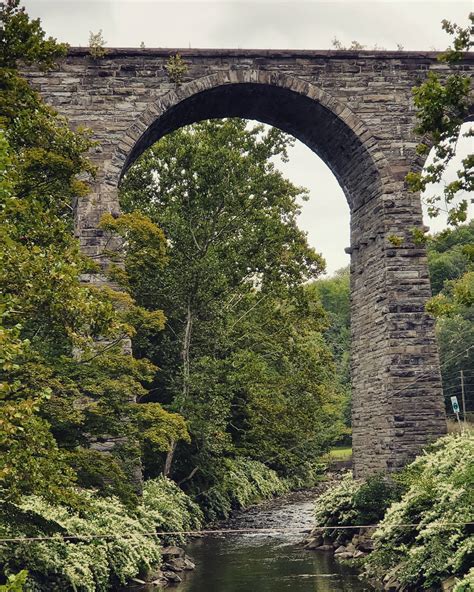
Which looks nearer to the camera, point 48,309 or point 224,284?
point 48,309

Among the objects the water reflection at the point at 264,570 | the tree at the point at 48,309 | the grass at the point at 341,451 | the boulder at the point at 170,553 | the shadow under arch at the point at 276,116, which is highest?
the shadow under arch at the point at 276,116

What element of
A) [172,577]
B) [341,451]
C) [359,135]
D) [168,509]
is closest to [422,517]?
[172,577]

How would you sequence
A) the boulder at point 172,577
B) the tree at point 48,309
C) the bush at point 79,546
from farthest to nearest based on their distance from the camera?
the boulder at point 172,577
the bush at point 79,546
the tree at point 48,309

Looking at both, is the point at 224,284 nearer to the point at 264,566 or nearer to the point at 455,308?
the point at 264,566

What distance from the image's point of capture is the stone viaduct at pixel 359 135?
13422 millimetres

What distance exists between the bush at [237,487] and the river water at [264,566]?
3.69 ft

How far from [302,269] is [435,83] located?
47.8 ft

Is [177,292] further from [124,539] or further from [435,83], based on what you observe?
[435,83]

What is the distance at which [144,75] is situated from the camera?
14031 millimetres

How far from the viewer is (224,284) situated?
20516 millimetres

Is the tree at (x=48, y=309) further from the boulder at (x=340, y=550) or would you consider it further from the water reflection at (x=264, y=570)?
the boulder at (x=340, y=550)

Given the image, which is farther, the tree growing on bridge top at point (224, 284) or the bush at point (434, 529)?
→ the tree growing on bridge top at point (224, 284)

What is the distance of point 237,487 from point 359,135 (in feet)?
37.3

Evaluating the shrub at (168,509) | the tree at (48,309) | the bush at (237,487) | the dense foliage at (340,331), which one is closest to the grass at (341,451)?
the dense foliage at (340,331)
